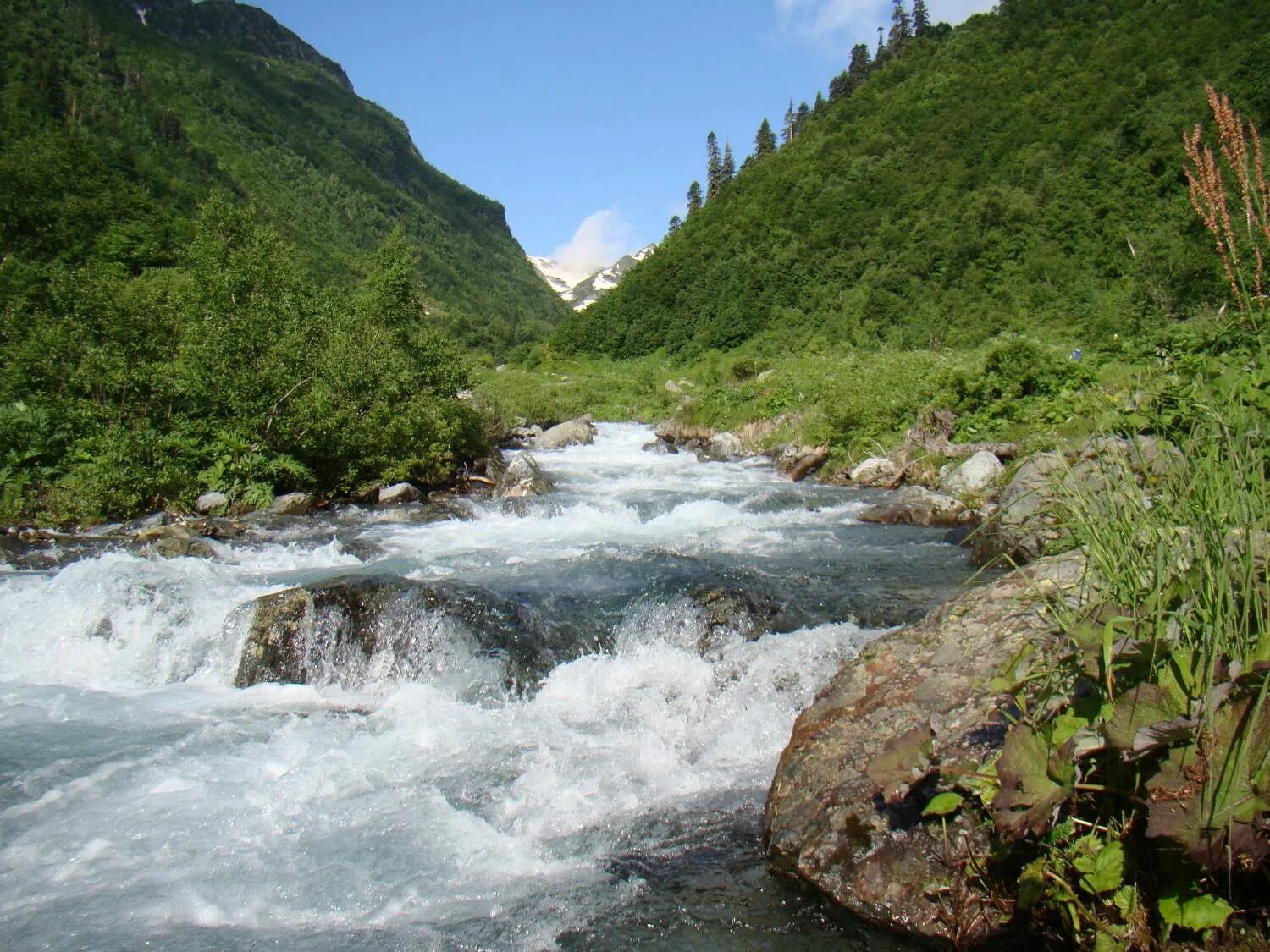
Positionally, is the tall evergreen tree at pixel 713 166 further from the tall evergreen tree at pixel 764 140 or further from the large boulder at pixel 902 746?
the large boulder at pixel 902 746

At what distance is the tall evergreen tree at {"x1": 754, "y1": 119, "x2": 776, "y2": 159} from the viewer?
279ft

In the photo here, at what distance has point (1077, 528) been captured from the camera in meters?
2.95

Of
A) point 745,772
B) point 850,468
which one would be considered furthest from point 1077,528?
point 850,468

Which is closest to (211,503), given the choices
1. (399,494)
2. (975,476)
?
(399,494)

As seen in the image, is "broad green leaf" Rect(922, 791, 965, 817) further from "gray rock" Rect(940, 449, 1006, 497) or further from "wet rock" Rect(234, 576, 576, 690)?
"gray rock" Rect(940, 449, 1006, 497)

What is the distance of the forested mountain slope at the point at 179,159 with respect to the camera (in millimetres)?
41000

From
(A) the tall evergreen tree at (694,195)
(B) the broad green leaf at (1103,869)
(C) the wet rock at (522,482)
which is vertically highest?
(A) the tall evergreen tree at (694,195)

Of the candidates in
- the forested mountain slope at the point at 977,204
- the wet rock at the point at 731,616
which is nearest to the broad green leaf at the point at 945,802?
the wet rock at the point at 731,616

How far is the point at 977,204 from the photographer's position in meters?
46.0

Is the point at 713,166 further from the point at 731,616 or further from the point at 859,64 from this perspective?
the point at 731,616

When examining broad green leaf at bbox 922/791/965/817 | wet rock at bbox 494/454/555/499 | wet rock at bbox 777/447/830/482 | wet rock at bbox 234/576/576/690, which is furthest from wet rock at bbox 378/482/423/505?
broad green leaf at bbox 922/791/965/817

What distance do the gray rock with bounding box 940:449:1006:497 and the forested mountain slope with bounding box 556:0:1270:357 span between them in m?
12.4

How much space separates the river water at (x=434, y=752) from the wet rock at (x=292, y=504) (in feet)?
9.83

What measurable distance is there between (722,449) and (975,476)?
A: 10.2 m
